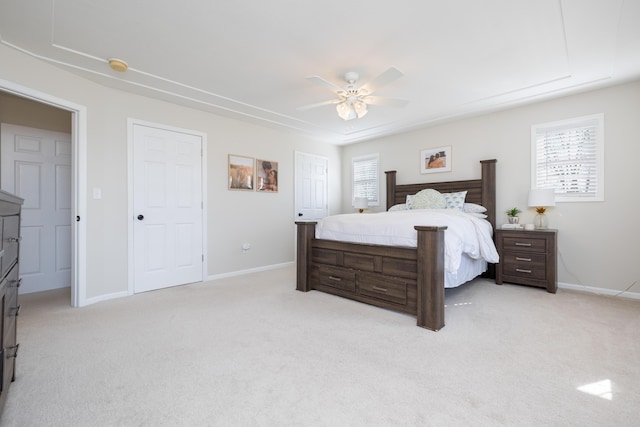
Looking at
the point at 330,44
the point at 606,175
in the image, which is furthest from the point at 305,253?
the point at 606,175

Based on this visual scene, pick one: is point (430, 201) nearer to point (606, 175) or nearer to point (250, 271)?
point (606, 175)

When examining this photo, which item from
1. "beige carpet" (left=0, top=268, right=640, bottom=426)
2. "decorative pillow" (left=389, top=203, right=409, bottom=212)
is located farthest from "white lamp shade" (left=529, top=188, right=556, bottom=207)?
"decorative pillow" (left=389, top=203, right=409, bottom=212)

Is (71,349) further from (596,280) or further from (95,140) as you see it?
(596,280)

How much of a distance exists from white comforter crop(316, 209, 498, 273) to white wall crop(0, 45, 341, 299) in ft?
5.57

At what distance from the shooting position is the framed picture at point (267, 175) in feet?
16.2

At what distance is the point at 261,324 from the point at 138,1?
8.75 ft

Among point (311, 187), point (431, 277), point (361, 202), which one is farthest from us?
point (311, 187)

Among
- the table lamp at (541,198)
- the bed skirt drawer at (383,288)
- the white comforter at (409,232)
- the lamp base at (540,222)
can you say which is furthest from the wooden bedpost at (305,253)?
the lamp base at (540,222)

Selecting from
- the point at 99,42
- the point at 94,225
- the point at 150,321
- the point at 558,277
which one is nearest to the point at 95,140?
the point at 94,225

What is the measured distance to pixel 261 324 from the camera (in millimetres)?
2590

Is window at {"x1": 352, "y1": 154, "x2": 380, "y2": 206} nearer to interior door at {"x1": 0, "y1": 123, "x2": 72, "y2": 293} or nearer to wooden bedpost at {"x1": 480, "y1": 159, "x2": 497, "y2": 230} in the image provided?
wooden bedpost at {"x1": 480, "y1": 159, "x2": 497, "y2": 230}

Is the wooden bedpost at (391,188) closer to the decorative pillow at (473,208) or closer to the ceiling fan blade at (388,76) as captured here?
the decorative pillow at (473,208)

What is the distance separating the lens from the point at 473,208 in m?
4.31

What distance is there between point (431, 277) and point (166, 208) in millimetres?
3389
